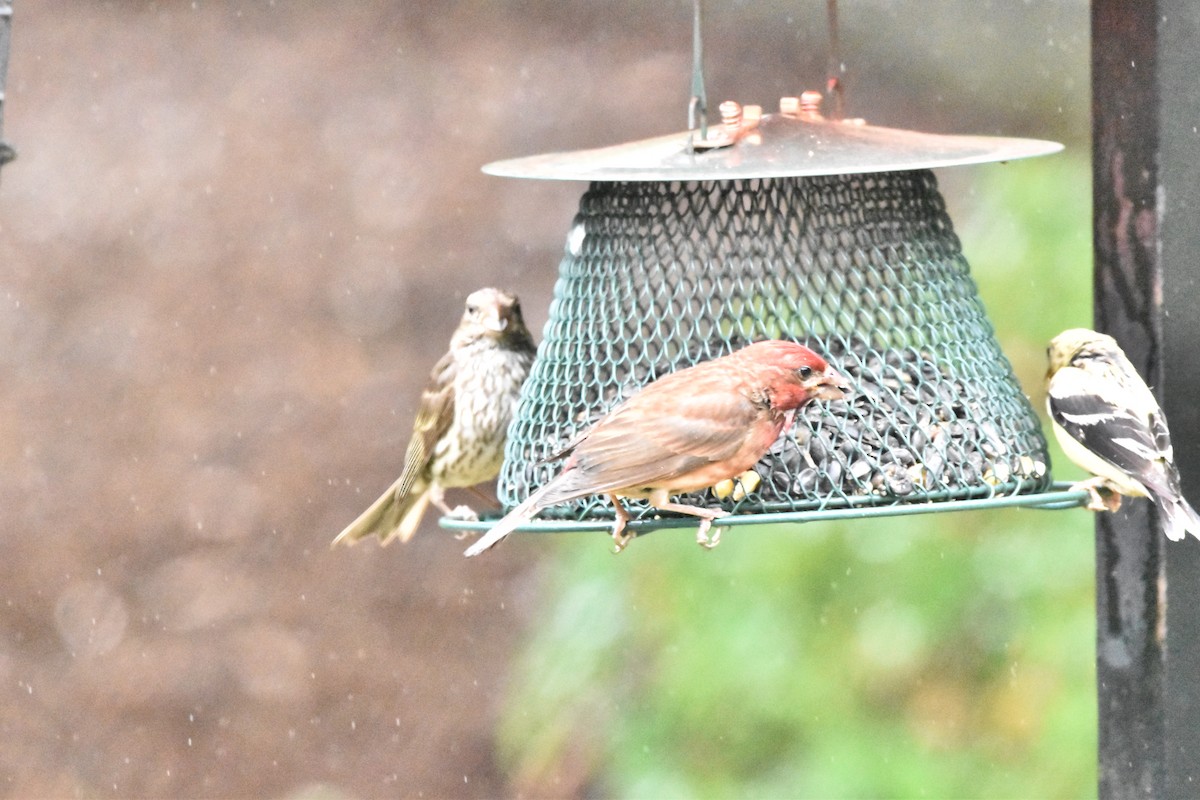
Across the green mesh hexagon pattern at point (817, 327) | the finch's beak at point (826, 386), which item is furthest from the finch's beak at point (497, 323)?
the finch's beak at point (826, 386)

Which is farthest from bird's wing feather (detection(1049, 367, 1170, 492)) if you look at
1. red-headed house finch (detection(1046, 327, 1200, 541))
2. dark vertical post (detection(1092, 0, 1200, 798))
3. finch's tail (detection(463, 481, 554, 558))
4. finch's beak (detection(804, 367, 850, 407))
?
finch's tail (detection(463, 481, 554, 558))

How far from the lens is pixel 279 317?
10875 millimetres

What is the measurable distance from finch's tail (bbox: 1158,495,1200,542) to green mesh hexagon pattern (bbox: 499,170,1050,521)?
0.49 m

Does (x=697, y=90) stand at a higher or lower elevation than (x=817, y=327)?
higher

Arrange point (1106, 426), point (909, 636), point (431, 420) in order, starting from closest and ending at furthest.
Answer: point (1106, 426)
point (431, 420)
point (909, 636)

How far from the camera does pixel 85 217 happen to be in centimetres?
1084

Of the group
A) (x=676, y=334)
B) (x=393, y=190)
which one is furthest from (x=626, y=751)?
(x=393, y=190)

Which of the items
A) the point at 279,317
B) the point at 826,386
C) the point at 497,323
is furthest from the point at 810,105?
the point at 279,317

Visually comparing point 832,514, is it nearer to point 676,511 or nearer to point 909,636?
point 676,511

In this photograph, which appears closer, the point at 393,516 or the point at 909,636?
the point at 393,516

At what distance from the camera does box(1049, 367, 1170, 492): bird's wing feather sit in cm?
462

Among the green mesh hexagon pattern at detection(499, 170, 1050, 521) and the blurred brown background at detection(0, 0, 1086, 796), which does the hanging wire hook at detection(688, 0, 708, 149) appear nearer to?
the green mesh hexagon pattern at detection(499, 170, 1050, 521)

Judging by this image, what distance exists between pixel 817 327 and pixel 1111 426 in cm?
88

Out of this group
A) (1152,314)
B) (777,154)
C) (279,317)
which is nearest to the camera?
(1152,314)
